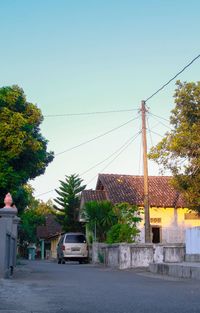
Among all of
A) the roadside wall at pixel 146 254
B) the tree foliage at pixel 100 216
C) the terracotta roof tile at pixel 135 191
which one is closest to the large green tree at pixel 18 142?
the roadside wall at pixel 146 254

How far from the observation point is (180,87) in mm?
26719

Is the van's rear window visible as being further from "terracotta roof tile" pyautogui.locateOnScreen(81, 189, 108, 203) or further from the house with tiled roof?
"terracotta roof tile" pyautogui.locateOnScreen(81, 189, 108, 203)

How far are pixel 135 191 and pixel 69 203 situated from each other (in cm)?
1774

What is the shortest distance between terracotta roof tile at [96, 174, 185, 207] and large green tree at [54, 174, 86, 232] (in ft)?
37.8

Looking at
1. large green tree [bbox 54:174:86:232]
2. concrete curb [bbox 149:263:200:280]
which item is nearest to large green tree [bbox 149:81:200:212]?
concrete curb [bbox 149:263:200:280]

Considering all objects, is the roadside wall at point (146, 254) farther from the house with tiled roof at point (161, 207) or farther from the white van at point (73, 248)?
the house with tiled roof at point (161, 207)

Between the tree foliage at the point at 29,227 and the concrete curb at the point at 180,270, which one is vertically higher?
the tree foliage at the point at 29,227

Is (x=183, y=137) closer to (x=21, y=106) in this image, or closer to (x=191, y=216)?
(x=21, y=106)

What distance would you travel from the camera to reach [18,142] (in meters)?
21.6

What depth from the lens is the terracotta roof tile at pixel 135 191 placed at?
129ft

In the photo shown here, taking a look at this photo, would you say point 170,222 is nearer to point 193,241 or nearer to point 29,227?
point 193,241

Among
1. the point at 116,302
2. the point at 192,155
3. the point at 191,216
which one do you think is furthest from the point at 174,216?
the point at 116,302

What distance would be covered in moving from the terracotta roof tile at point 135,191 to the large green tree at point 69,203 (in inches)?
453

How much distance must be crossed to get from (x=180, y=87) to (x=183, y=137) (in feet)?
9.39
